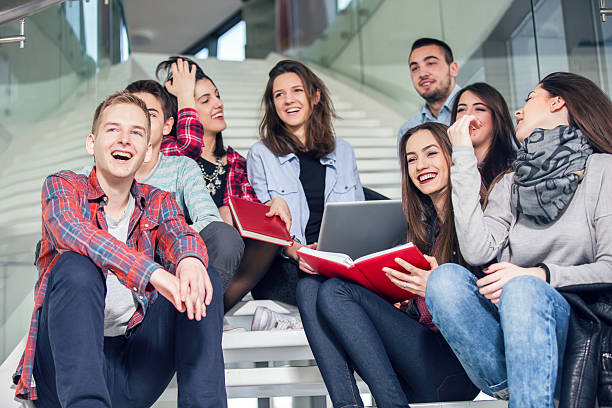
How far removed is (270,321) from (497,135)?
1015 mm

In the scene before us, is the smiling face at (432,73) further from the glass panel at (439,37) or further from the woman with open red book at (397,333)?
the woman with open red book at (397,333)

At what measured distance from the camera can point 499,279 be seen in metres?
1.51

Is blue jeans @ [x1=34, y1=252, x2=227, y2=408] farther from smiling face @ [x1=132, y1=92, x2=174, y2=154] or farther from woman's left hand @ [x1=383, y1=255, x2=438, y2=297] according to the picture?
smiling face @ [x1=132, y1=92, x2=174, y2=154]

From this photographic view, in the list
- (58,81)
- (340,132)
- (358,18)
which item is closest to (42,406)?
(58,81)

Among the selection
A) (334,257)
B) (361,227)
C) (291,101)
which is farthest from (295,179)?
(334,257)

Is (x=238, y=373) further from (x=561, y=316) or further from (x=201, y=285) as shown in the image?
(x=561, y=316)

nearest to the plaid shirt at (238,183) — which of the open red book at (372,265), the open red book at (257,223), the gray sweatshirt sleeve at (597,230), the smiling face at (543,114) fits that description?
the open red book at (257,223)

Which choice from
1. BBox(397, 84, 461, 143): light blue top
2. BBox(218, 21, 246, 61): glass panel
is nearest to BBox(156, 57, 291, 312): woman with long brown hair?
BBox(397, 84, 461, 143): light blue top

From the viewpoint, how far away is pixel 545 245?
163cm

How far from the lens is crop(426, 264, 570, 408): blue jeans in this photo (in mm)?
1352

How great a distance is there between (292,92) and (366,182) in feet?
3.34

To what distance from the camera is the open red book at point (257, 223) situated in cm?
190

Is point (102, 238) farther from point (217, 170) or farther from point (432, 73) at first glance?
A: point (432, 73)

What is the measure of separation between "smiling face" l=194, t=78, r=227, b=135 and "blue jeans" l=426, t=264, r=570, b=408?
1.38m
